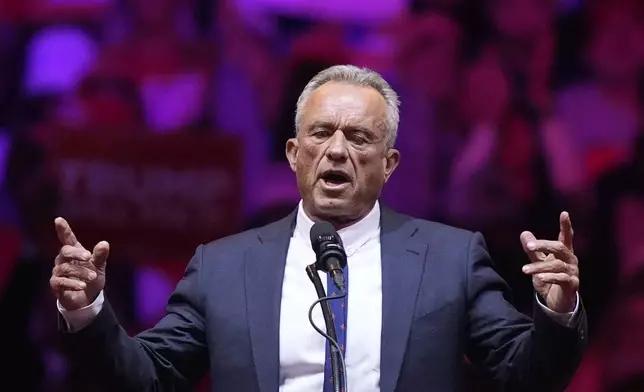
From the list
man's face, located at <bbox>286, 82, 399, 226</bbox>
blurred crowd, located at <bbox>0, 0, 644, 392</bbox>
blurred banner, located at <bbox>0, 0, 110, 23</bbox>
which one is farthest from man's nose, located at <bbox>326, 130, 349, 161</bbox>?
blurred banner, located at <bbox>0, 0, 110, 23</bbox>

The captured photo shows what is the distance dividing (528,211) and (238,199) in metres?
1.13

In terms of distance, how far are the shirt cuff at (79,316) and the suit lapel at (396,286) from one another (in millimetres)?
614

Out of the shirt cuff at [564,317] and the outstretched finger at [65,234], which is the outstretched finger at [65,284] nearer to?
the outstretched finger at [65,234]

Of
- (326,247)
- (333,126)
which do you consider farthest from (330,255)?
(333,126)

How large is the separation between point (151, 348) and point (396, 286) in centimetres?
56

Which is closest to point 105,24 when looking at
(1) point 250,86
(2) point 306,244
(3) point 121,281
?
(1) point 250,86

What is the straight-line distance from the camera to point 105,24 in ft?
14.3

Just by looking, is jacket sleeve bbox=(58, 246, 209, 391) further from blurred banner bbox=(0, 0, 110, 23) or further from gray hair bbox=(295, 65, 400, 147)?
blurred banner bbox=(0, 0, 110, 23)

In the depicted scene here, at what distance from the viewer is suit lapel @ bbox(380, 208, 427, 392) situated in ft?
7.51

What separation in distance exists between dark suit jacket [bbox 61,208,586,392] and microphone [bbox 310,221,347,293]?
33cm

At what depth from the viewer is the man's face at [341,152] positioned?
8.25ft

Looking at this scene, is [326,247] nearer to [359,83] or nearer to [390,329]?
[390,329]

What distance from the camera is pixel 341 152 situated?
2488 millimetres

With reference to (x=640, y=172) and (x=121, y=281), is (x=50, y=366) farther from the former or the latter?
(x=640, y=172)
